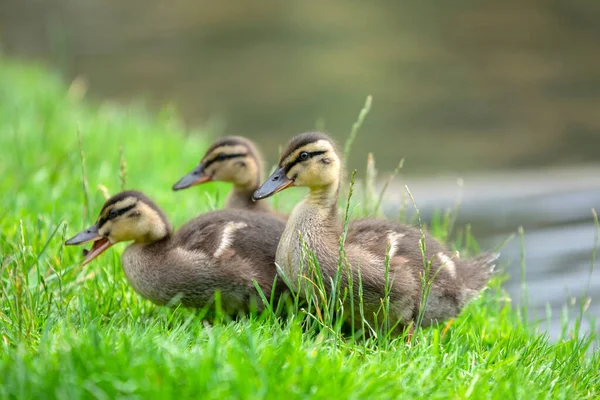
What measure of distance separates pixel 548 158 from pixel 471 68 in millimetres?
4971

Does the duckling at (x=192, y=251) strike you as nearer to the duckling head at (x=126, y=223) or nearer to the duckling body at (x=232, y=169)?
the duckling head at (x=126, y=223)

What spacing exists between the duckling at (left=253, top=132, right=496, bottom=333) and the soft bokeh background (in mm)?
1878

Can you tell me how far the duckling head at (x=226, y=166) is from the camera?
630cm

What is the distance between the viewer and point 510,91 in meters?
14.5

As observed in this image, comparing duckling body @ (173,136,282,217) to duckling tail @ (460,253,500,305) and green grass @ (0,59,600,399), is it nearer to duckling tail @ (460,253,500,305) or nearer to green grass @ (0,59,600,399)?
green grass @ (0,59,600,399)

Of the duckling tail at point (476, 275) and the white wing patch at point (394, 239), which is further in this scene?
the duckling tail at point (476, 275)

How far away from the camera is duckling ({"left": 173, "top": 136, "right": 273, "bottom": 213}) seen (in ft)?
20.6

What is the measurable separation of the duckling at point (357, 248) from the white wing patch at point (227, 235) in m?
0.29

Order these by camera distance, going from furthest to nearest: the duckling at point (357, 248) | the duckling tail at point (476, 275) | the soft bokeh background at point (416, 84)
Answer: the soft bokeh background at point (416, 84)
the duckling tail at point (476, 275)
the duckling at point (357, 248)

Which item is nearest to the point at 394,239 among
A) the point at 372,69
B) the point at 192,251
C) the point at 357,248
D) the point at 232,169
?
the point at 357,248

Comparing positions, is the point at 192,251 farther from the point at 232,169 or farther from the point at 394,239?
the point at 232,169

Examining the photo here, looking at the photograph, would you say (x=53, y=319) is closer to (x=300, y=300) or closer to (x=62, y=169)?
(x=300, y=300)

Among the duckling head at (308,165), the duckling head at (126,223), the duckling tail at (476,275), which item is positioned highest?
the duckling head at (308,165)

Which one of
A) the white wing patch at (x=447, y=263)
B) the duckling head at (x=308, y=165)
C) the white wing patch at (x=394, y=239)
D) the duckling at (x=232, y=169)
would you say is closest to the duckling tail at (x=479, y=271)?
the white wing patch at (x=447, y=263)
